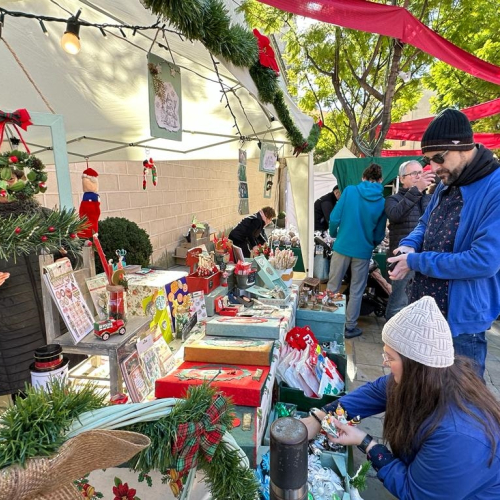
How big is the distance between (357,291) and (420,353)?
3189 mm

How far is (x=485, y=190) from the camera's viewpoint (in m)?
1.78

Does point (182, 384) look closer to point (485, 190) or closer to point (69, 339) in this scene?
point (69, 339)

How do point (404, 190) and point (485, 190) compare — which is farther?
point (404, 190)

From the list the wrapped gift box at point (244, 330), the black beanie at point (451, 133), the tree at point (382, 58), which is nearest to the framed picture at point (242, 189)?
the wrapped gift box at point (244, 330)

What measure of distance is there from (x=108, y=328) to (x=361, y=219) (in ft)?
11.2

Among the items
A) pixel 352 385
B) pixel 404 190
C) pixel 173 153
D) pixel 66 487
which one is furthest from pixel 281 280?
pixel 66 487

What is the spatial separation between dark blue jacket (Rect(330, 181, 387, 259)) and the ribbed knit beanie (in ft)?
9.83

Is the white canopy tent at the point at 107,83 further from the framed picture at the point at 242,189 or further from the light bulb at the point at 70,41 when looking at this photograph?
the framed picture at the point at 242,189

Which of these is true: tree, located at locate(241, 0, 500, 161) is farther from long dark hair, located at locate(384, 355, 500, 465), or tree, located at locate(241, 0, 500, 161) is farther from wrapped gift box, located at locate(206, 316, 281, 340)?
long dark hair, located at locate(384, 355, 500, 465)

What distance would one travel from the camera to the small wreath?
0.92 meters

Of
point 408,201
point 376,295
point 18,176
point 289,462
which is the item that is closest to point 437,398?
point 289,462

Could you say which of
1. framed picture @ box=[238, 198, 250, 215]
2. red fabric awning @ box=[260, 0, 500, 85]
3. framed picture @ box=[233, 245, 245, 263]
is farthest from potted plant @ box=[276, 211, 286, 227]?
red fabric awning @ box=[260, 0, 500, 85]

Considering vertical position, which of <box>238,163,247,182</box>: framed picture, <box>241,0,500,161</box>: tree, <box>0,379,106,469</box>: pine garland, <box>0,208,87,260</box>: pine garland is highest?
<box>241,0,500,161</box>: tree

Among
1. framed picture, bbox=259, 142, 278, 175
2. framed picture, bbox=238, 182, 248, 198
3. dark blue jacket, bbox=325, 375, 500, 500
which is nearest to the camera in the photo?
dark blue jacket, bbox=325, 375, 500, 500
